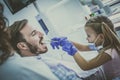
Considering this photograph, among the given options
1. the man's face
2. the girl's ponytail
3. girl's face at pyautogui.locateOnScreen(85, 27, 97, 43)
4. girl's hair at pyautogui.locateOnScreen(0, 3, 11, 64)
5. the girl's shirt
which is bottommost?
the girl's shirt

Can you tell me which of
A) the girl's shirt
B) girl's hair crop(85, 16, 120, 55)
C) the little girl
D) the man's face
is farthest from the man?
girl's hair crop(85, 16, 120, 55)

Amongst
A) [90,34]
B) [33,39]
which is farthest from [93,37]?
[33,39]

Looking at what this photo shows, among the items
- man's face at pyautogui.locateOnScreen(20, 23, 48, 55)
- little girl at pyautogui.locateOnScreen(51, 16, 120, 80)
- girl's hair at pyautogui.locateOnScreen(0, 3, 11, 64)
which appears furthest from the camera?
little girl at pyautogui.locateOnScreen(51, 16, 120, 80)

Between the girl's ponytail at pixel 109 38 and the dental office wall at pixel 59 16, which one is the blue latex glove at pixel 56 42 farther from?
the girl's ponytail at pixel 109 38

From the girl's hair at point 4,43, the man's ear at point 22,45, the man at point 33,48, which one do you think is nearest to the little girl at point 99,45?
the man at point 33,48

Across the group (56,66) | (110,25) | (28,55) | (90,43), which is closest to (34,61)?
(28,55)

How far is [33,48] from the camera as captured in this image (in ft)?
6.17

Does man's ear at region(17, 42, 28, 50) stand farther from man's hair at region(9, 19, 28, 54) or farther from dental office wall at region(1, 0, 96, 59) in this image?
dental office wall at region(1, 0, 96, 59)

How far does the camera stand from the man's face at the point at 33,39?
186 centimetres

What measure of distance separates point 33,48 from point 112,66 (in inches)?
26.7

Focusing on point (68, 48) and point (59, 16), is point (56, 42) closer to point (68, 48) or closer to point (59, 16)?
point (68, 48)

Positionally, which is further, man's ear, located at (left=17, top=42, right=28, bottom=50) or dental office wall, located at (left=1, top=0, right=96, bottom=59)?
dental office wall, located at (left=1, top=0, right=96, bottom=59)

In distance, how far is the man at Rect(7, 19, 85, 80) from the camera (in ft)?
5.95

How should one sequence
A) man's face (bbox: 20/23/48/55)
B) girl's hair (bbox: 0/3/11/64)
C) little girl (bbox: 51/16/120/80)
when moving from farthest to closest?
little girl (bbox: 51/16/120/80)
man's face (bbox: 20/23/48/55)
girl's hair (bbox: 0/3/11/64)
